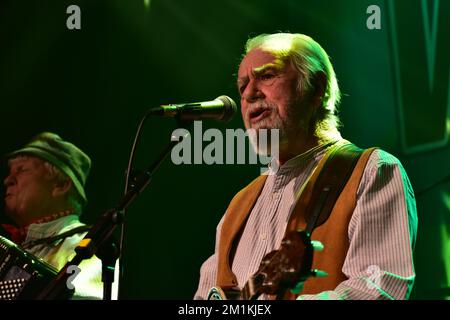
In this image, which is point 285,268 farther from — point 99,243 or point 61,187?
point 61,187

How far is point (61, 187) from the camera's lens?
14.6 ft

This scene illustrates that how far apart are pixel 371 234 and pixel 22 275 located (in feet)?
5.19

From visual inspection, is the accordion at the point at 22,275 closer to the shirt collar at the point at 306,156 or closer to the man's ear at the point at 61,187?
the shirt collar at the point at 306,156

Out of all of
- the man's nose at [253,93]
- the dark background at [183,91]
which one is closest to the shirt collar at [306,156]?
the man's nose at [253,93]

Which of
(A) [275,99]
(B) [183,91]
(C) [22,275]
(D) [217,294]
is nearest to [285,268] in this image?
(D) [217,294]

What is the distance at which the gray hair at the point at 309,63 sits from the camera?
2904 mm

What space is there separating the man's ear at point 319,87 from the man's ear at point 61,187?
84.1 inches

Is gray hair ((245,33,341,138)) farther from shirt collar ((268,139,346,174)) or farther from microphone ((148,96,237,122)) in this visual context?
microphone ((148,96,237,122))

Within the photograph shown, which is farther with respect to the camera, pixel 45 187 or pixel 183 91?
pixel 45 187

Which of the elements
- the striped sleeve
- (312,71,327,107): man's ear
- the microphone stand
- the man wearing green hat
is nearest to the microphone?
the microphone stand

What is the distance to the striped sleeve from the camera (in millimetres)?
2189

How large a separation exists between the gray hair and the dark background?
1.24 feet

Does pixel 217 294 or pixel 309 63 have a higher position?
pixel 309 63

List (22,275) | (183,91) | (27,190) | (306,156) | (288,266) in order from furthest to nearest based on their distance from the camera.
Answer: (27,190), (183,91), (22,275), (306,156), (288,266)
